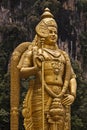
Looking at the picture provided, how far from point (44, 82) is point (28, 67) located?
14.7 inches

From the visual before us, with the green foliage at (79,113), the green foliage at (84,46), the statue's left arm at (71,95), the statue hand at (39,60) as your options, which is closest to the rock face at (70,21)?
the green foliage at (84,46)

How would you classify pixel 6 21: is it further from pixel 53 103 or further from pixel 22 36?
pixel 53 103

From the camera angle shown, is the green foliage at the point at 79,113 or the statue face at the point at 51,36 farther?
the green foliage at the point at 79,113

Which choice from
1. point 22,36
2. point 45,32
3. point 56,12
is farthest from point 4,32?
point 45,32

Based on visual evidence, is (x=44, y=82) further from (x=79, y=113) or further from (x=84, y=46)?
(x=84, y=46)

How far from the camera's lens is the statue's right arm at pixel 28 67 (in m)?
8.77

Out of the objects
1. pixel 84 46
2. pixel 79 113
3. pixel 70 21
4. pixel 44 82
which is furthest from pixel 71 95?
pixel 70 21

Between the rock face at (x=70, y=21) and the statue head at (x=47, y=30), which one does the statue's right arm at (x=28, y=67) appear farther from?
the rock face at (x=70, y=21)

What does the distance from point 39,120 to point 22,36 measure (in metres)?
29.9

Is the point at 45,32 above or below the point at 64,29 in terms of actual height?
above

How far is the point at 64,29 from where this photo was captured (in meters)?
42.9

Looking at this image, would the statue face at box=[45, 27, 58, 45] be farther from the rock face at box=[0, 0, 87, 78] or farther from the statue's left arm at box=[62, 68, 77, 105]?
the rock face at box=[0, 0, 87, 78]

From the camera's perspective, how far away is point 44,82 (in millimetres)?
8828

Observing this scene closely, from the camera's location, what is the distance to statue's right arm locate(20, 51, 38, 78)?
8.77 m
